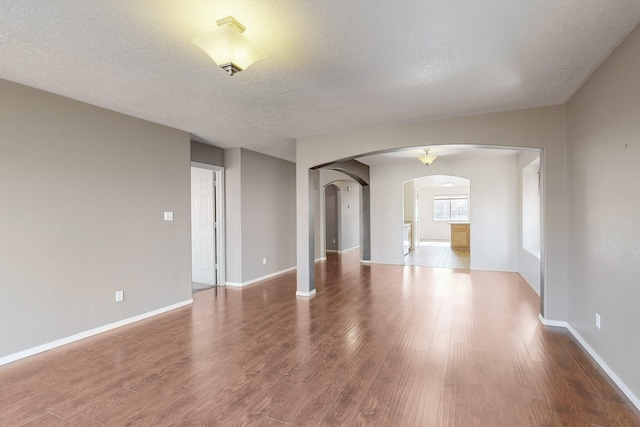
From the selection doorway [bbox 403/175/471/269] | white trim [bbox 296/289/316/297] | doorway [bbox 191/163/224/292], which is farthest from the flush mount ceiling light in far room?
doorway [bbox 403/175/471/269]

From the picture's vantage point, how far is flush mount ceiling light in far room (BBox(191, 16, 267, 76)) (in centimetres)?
190

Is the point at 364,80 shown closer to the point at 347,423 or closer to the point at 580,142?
the point at 580,142

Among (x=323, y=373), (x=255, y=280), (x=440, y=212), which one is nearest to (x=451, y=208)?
(x=440, y=212)

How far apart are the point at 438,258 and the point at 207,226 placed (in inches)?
243

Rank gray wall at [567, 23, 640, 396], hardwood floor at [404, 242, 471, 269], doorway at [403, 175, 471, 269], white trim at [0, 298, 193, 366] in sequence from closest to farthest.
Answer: gray wall at [567, 23, 640, 396], white trim at [0, 298, 193, 366], hardwood floor at [404, 242, 471, 269], doorway at [403, 175, 471, 269]

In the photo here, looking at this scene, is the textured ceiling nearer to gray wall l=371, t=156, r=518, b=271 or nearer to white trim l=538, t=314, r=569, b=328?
white trim l=538, t=314, r=569, b=328

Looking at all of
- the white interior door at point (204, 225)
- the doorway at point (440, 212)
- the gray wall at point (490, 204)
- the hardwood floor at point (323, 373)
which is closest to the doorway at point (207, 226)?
the white interior door at point (204, 225)

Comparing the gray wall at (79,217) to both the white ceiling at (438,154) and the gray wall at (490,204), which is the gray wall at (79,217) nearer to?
the white ceiling at (438,154)

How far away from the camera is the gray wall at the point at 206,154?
16.6 feet

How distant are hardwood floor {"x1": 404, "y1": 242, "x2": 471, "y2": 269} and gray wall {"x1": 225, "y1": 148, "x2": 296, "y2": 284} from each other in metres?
3.38

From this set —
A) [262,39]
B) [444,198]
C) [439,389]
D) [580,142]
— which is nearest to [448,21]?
[262,39]

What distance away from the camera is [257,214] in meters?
6.01

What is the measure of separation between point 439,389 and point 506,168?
589 cm

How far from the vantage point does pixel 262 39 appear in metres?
2.14
